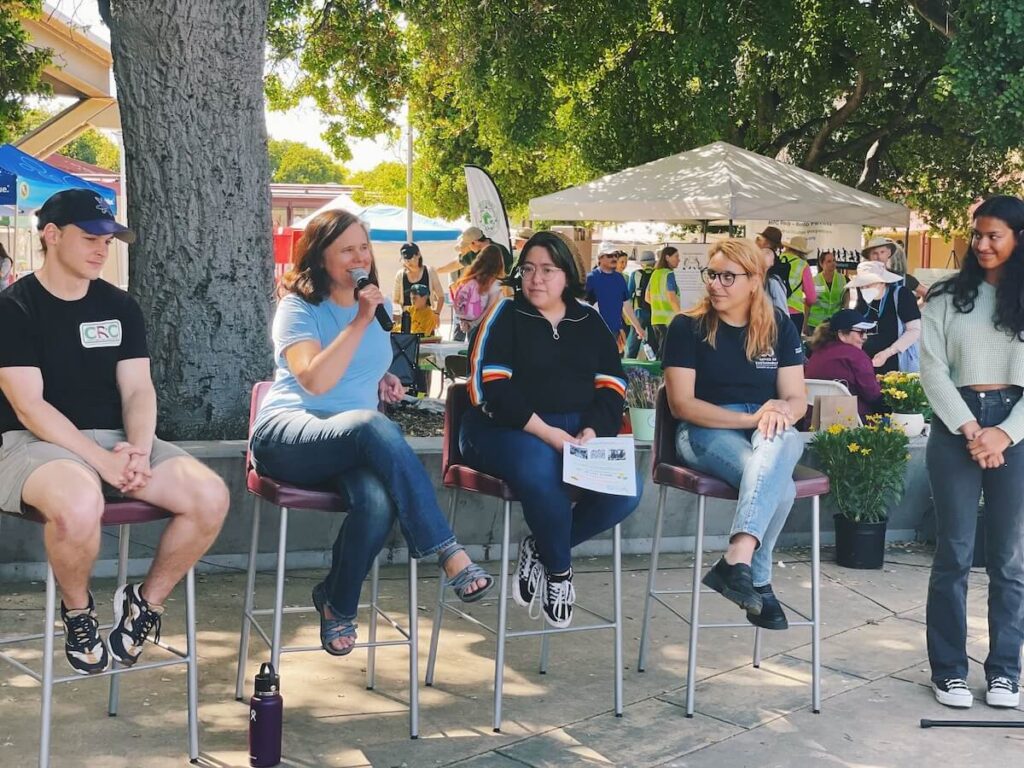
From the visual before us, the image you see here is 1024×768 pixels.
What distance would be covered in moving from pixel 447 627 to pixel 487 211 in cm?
767

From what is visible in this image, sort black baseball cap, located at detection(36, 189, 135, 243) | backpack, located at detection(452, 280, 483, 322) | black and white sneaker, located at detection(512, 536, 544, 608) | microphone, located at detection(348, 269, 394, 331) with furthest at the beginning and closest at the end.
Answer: backpack, located at detection(452, 280, 483, 322), black and white sneaker, located at detection(512, 536, 544, 608), microphone, located at detection(348, 269, 394, 331), black baseball cap, located at detection(36, 189, 135, 243)

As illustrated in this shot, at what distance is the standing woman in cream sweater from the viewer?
4.67 metres

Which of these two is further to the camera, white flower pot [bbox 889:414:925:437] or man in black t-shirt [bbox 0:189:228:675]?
white flower pot [bbox 889:414:925:437]

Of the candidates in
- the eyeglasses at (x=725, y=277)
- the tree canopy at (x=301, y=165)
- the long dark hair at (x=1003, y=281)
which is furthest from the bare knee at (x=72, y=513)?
the tree canopy at (x=301, y=165)

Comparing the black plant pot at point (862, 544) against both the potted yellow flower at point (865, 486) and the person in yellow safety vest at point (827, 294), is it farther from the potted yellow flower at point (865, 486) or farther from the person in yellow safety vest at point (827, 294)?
the person in yellow safety vest at point (827, 294)

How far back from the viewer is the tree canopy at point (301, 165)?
107m

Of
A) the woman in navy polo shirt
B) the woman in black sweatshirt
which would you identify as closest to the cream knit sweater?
the woman in navy polo shirt

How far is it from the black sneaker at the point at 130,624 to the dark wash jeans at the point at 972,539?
9.50ft

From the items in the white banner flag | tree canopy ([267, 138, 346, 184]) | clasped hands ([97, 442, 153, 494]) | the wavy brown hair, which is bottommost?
clasped hands ([97, 442, 153, 494])

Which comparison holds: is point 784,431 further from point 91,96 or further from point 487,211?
point 91,96

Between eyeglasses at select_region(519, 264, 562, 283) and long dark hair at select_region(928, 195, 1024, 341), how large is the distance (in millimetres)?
1460

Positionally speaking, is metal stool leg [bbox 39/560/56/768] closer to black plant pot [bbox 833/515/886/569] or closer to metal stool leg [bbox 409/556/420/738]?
metal stool leg [bbox 409/556/420/738]

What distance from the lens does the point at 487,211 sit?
1270 cm

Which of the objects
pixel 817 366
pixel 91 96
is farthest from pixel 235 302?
pixel 91 96
